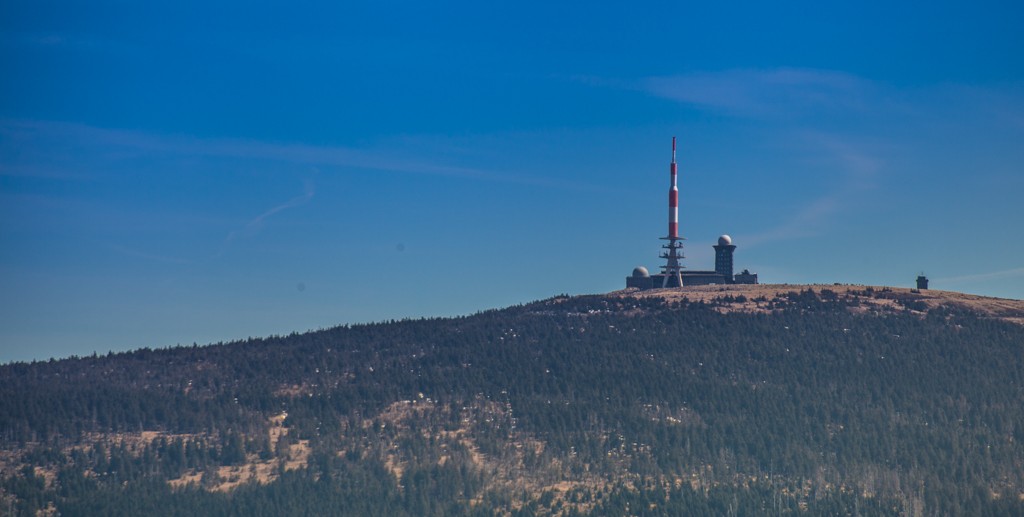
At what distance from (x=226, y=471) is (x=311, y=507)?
622 inches

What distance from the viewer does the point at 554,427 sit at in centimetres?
16912

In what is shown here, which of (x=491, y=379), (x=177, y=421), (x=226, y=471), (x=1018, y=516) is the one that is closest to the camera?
(x=1018, y=516)

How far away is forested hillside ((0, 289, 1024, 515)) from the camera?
153m

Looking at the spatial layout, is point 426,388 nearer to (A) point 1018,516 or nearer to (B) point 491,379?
(B) point 491,379

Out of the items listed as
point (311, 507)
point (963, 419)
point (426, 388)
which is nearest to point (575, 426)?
point (426, 388)

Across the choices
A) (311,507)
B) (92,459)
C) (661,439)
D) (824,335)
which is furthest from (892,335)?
(92,459)

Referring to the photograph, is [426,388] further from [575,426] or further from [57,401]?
[57,401]

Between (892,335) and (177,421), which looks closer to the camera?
(177,421)

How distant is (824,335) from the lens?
19750 centimetres

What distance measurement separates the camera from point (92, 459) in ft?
532

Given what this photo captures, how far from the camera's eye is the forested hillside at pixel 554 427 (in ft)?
503

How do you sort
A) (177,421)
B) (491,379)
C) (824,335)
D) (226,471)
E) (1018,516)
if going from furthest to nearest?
(824,335) → (491,379) → (177,421) → (226,471) → (1018,516)

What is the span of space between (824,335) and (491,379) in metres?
50.1

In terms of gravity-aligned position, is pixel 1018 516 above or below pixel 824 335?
below
